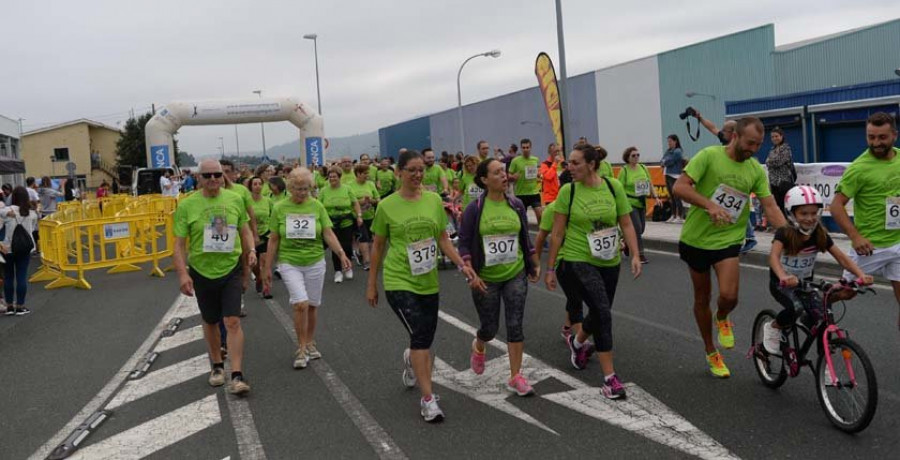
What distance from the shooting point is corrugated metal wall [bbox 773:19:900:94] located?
33.9m

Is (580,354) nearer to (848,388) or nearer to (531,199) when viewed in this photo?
(848,388)

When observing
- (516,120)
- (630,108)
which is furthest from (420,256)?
(516,120)

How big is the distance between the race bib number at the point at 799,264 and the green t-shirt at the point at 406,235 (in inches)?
89.9

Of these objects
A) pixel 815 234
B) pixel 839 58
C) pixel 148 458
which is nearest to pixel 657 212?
pixel 815 234

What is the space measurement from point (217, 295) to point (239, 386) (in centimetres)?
75

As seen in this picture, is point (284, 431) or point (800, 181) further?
point (800, 181)

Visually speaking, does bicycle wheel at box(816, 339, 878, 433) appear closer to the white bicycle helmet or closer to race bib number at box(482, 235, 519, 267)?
the white bicycle helmet

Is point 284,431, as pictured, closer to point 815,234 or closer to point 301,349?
point 301,349

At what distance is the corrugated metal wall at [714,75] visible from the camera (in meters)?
39.1

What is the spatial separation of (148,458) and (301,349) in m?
2.30

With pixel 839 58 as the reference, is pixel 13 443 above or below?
below

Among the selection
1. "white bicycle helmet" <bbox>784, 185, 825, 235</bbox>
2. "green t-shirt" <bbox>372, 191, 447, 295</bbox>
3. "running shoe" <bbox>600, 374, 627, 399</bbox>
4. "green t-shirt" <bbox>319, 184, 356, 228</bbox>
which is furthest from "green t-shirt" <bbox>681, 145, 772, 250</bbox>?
"green t-shirt" <bbox>319, 184, 356, 228</bbox>

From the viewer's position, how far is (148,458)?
16.6 feet

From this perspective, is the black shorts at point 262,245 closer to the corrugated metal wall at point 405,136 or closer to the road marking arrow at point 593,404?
the road marking arrow at point 593,404
